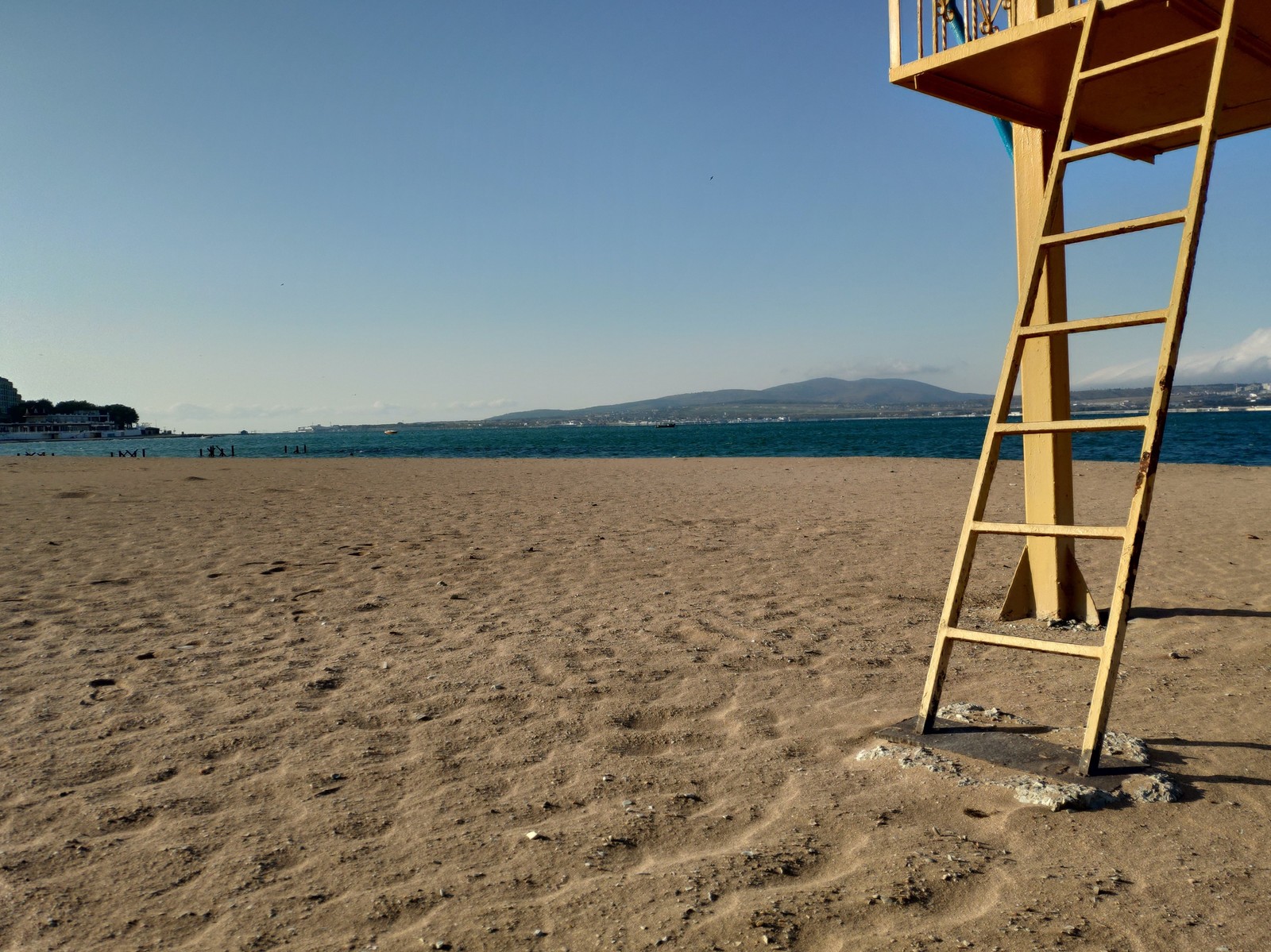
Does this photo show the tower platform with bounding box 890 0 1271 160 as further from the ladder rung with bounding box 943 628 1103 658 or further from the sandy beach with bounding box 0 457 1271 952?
the sandy beach with bounding box 0 457 1271 952

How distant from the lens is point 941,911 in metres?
2.31

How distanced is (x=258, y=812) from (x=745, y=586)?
4447mm

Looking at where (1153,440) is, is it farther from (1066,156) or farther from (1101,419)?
(1066,156)

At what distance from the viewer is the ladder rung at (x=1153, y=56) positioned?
3422 mm

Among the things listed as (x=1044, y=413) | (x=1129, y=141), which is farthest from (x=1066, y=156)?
(x=1044, y=413)

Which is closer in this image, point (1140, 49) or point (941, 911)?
point (941, 911)

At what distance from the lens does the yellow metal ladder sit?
296 cm

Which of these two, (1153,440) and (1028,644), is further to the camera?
(1028,644)

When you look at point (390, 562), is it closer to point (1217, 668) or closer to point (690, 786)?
point (690, 786)

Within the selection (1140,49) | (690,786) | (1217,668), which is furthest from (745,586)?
(1140,49)

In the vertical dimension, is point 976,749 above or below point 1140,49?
below

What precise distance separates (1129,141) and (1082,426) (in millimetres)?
1153

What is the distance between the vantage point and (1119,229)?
344 centimetres

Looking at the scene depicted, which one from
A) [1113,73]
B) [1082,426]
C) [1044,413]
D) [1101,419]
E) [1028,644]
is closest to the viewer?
[1101,419]
